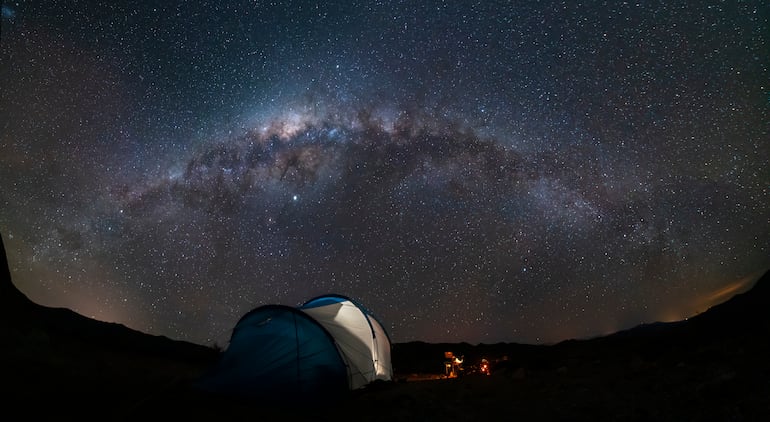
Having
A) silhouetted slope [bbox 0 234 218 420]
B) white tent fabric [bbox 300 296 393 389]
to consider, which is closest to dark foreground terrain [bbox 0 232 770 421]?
silhouetted slope [bbox 0 234 218 420]

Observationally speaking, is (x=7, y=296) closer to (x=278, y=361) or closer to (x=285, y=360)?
(x=278, y=361)

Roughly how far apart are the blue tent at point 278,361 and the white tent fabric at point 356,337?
61cm

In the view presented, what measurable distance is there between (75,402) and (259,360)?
3.38m

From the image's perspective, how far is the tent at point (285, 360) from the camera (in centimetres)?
855

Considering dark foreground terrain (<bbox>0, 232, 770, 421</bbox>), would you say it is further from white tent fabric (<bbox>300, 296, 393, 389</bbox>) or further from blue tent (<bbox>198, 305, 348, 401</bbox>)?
white tent fabric (<bbox>300, 296, 393, 389</bbox>)

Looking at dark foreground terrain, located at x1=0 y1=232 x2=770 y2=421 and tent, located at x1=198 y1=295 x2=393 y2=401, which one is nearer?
dark foreground terrain, located at x1=0 y1=232 x2=770 y2=421

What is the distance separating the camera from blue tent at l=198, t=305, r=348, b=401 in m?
8.53

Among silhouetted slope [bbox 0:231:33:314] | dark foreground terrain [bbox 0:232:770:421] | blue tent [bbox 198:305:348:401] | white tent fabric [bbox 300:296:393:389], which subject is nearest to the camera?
dark foreground terrain [bbox 0:232:770:421]

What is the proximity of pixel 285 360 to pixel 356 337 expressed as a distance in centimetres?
271

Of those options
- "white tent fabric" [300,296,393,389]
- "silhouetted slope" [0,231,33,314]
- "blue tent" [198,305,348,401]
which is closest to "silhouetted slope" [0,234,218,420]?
"silhouetted slope" [0,231,33,314]

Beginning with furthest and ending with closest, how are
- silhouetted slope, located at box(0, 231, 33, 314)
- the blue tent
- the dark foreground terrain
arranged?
1. silhouetted slope, located at box(0, 231, 33, 314)
2. the blue tent
3. the dark foreground terrain

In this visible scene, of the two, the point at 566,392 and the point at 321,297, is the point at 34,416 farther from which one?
the point at 566,392

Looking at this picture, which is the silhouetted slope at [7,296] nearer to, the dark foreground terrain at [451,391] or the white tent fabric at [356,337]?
the dark foreground terrain at [451,391]

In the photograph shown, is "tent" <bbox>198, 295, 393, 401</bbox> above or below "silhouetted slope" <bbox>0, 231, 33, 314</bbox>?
below
